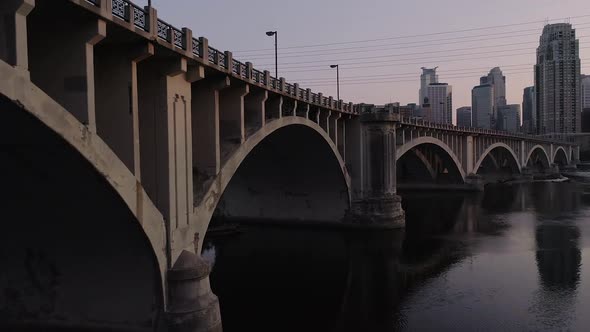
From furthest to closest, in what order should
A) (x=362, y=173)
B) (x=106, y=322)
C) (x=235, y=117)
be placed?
(x=362, y=173) < (x=235, y=117) < (x=106, y=322)

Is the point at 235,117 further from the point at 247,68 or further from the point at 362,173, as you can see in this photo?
the point at 362,173

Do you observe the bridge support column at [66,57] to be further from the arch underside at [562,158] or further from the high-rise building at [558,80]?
the high-rise building at [558,80]

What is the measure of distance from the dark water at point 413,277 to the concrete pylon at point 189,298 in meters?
3.30

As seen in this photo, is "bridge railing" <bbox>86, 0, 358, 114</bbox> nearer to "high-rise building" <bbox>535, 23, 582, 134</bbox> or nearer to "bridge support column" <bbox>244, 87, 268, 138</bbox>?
"bridge support column" <bbox>244, 87, 268, 138</bbox>

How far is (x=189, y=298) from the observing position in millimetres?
14859

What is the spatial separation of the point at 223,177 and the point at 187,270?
447cm

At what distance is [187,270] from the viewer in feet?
48.6

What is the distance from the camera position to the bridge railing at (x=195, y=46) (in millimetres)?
11883

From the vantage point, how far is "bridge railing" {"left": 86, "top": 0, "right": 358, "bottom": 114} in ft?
39.0

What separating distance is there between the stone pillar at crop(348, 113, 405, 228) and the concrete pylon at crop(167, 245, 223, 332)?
2381 cm

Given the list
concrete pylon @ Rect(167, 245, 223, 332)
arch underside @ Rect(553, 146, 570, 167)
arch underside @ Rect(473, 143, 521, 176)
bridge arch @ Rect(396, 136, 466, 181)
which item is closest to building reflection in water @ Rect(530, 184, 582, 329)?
bridge arch @ Rect(396, 136, 466, 181)

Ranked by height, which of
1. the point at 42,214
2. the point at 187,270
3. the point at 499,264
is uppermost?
the point at 42,214

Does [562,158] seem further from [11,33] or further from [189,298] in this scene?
[11,33]

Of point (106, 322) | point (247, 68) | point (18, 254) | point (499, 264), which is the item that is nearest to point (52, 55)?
point (18, 254)
